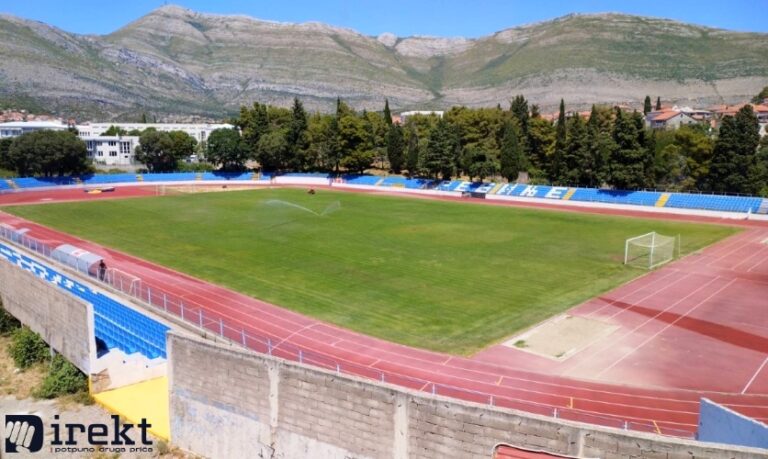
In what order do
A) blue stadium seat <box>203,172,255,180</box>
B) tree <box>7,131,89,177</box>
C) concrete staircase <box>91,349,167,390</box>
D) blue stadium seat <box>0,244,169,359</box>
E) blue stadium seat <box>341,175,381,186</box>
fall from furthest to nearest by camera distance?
blue stadium seat <box>203,172,255,180</box>, blue stadium seat <box>341,175,381,186</box>, tree <box>7,131,89,177</box>, blue stadium seat <box>0,244,169,359</box>, concrete staircase <box>91,349,167,390</box>

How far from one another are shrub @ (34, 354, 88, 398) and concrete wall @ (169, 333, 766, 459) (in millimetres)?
6325

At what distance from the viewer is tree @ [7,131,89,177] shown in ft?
242

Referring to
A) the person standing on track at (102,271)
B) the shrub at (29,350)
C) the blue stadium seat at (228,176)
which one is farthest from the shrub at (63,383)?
the blue stadium seat at (228,176)

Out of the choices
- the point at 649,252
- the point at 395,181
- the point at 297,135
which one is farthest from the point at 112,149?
the point at 649,252

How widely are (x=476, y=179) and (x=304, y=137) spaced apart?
2687 centimetres

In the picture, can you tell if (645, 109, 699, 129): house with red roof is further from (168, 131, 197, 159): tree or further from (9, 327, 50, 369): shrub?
(9, 327, 50, 369): shrub

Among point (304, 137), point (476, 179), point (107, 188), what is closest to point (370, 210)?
point (476, 179)

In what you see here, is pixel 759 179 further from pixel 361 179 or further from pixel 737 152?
pixel 361 179

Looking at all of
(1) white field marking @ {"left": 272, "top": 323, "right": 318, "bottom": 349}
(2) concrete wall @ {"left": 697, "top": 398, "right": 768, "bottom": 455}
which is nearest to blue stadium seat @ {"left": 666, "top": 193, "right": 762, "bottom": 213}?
(1) white field marking @ {"left": 272, "top": 323, "right": 318, "bottom": 349}

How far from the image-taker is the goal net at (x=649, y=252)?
33.4 m

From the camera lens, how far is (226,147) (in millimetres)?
88188

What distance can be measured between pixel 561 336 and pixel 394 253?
634 inches

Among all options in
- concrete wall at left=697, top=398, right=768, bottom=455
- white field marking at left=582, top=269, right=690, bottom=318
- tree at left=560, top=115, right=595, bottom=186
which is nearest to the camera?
concrete wall at left=697, top=398, right=768, bottom=455

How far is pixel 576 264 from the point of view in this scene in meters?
33.4
